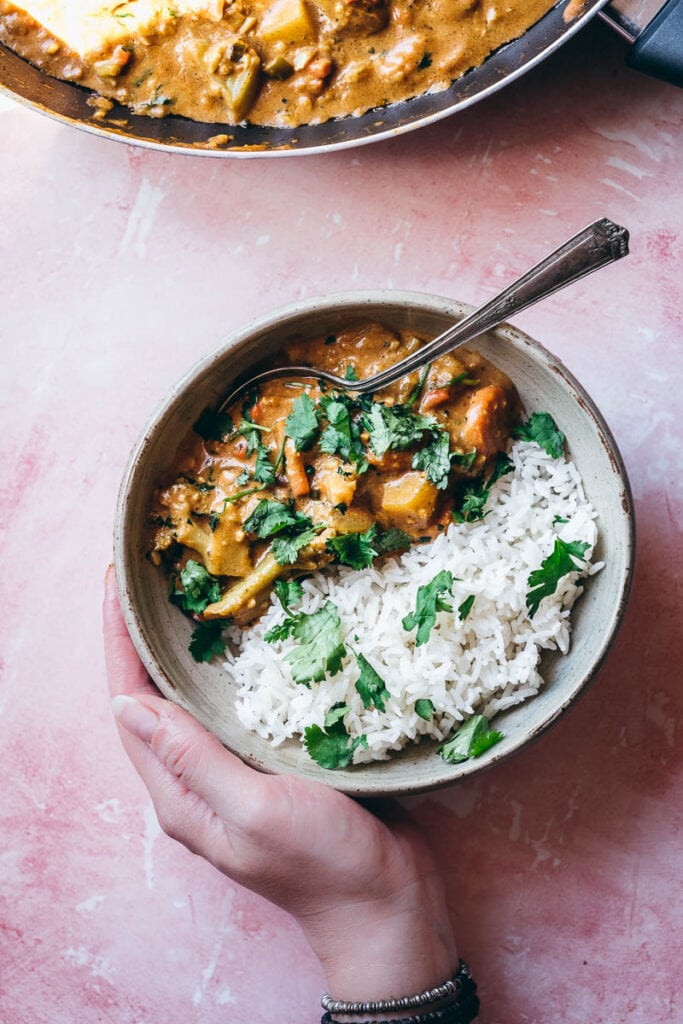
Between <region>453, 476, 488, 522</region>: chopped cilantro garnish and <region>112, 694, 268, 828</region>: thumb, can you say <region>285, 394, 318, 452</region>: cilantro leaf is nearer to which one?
<region>453, 476, 488, 522</region>: chopped cilantro garnish

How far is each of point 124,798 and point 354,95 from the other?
1811 millimetres

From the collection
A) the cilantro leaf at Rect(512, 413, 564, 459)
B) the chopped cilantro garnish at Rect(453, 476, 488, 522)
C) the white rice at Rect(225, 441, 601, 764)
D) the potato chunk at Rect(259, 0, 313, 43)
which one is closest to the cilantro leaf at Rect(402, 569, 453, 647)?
the white rice at Rect(225, 441, 601, 764)

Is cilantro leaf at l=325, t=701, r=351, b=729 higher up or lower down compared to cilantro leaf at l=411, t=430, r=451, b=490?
lower down

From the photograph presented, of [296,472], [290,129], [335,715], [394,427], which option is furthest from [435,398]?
[290,129]

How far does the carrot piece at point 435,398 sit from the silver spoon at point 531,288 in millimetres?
64

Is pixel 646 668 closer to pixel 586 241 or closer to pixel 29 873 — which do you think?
pixel 586 241

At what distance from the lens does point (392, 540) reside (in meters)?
2.10

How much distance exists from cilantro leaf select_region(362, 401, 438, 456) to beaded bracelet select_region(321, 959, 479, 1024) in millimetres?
1163

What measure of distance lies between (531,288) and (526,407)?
0.30 m

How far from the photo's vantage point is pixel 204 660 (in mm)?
2148

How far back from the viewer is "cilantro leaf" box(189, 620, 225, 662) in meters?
2.14

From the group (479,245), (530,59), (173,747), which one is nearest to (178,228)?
(479,245)

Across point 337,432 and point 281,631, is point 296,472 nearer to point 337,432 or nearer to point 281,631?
point 337,432

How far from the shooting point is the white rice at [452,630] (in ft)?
6.70
